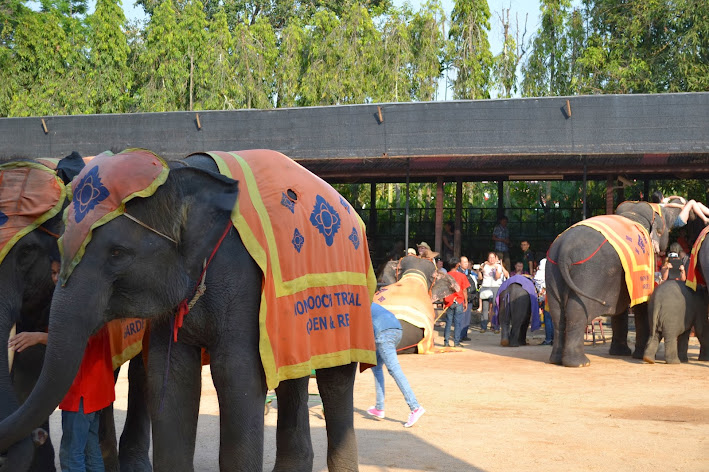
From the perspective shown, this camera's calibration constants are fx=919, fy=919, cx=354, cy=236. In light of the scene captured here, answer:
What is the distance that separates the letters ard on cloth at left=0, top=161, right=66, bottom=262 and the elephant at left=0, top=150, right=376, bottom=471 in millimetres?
945

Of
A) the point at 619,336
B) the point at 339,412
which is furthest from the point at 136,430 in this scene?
the point at 619,336

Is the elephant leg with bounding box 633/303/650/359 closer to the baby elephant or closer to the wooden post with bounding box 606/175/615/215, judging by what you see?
the baby elephant

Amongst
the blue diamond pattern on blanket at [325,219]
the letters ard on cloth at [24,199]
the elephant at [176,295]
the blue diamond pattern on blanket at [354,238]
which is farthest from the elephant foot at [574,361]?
the letters ard on cloth at [24,199]

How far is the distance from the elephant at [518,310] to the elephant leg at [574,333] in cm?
221

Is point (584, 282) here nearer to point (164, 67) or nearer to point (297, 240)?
point (297, 240)

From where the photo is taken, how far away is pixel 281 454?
5258 millimetres

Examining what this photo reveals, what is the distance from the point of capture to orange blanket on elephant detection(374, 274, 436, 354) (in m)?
11.9

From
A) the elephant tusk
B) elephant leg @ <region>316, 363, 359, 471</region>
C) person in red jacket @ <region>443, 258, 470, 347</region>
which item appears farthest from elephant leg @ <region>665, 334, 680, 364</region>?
the elephant tusk

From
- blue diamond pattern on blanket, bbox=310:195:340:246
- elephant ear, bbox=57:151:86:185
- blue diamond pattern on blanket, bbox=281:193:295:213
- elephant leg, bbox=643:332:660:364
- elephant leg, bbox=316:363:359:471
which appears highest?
elephant ear, bbox=57:151:86:185

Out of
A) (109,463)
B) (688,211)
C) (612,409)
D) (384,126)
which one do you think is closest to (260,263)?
(109,463)

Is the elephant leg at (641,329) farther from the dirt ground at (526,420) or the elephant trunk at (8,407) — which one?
the elephant trunk at (8,407)

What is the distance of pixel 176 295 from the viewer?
158 inches

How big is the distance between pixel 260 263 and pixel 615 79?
26.4 m

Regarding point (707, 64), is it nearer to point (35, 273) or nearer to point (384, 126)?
point (384, 126)
